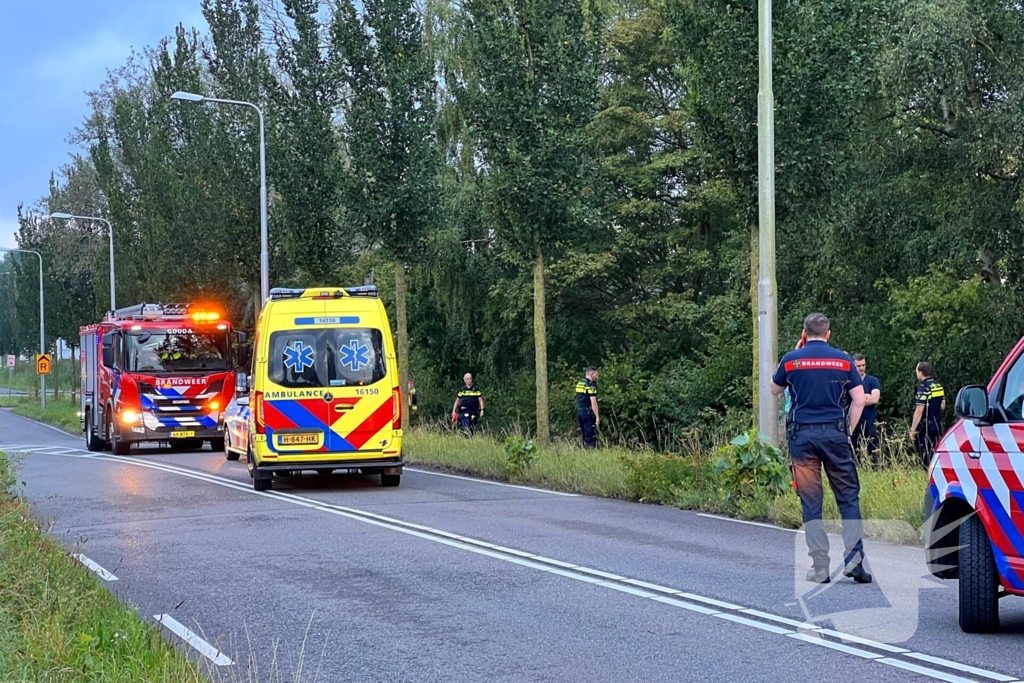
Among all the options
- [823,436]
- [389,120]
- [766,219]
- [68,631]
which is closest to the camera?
[68,631]

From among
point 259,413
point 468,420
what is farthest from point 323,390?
point 468,420

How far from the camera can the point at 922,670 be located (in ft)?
21.0

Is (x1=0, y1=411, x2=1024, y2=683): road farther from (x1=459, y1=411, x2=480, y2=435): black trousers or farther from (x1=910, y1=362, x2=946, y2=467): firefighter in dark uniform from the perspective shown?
(x1=459, y1=411, x2=480, y2=435): black trousers

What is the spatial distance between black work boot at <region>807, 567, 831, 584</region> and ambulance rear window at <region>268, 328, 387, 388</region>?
8804 mm

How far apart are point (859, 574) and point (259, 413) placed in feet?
31.3

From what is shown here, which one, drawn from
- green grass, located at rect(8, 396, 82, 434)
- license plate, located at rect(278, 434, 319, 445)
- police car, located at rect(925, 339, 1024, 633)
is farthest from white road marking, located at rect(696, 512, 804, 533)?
green grass, located at rect(8, 396, 82, 434)

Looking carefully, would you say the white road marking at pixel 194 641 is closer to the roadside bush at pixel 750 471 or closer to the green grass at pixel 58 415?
the roadside bush at pixel 750 471

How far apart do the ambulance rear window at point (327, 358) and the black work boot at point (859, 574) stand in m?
9.03

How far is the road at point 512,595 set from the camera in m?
6.70

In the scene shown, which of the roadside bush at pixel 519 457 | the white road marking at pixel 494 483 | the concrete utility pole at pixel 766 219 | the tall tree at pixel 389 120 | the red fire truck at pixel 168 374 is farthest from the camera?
the red fire truck at pixel 168 374

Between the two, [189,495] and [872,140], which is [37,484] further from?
[872,140]

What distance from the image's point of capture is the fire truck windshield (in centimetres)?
2669

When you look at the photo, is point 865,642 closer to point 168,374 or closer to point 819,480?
point 819,480

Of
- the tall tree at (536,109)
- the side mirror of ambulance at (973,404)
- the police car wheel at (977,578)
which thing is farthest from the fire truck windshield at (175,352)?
the side mirror of ambulance at (973,404)
